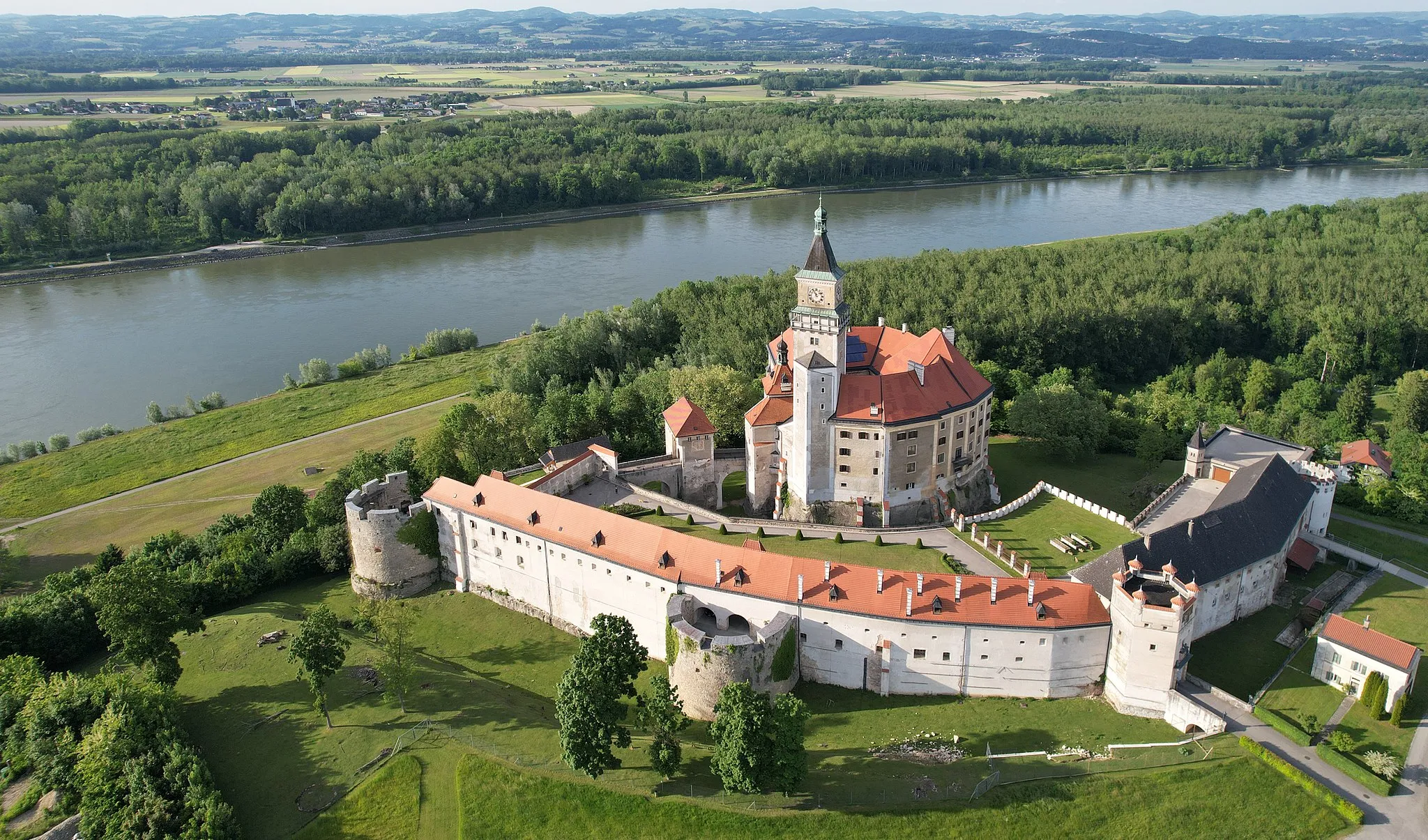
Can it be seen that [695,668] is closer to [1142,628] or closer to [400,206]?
[1142,628]

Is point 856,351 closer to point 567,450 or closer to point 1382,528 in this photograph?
point 567,450

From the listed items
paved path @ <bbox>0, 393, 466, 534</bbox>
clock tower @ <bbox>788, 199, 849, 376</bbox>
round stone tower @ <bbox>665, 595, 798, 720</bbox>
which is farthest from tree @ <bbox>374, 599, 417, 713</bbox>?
paved path @ <bbox>0, 393, 466, 534</bbox>

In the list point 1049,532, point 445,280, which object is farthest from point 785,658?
point 445,280

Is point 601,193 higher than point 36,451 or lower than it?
higher

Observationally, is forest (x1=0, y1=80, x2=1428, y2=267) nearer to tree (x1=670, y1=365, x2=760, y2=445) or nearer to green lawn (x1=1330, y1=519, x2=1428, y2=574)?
tree (x1=670, y1=365, x2=760, y2=445)

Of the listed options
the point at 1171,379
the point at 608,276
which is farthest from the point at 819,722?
the point at 608,276
